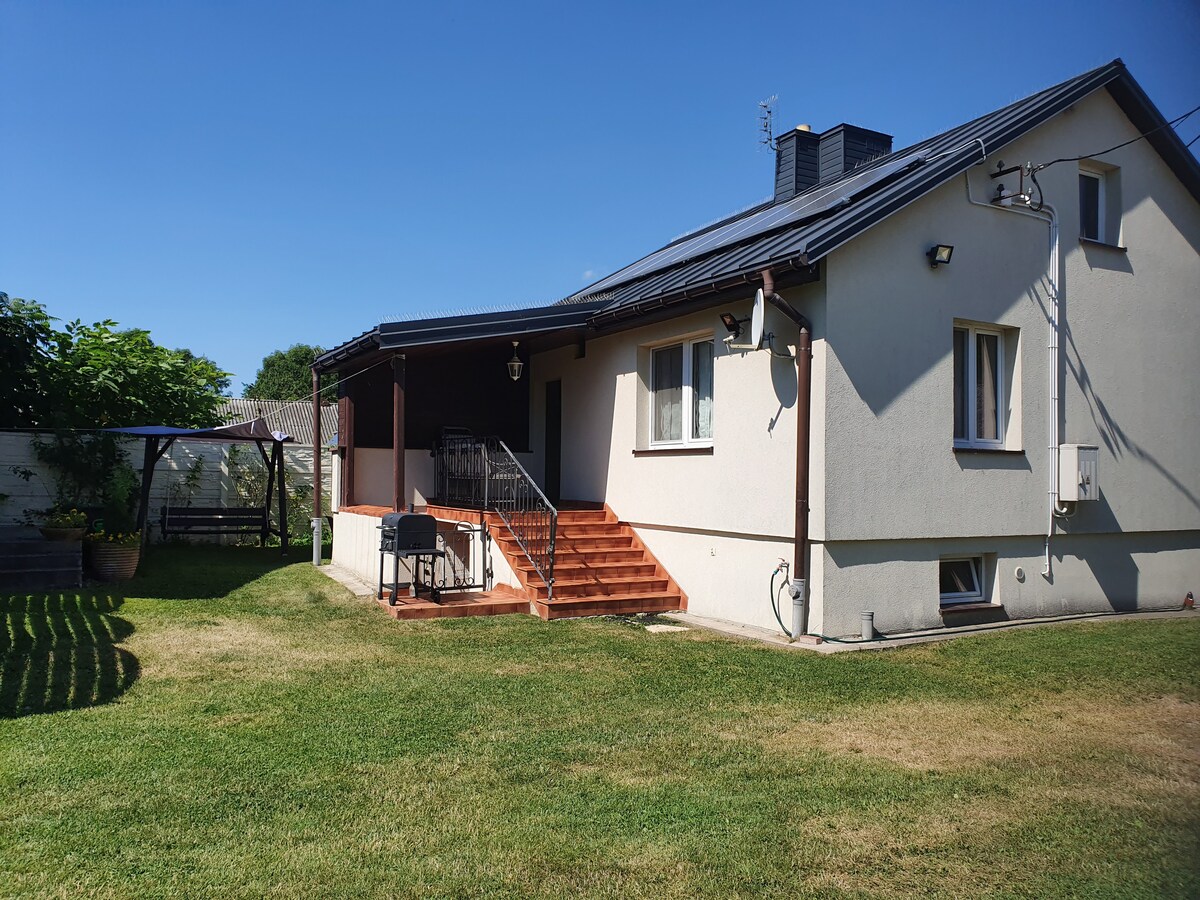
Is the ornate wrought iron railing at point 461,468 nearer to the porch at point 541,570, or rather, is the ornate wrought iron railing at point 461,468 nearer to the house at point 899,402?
the house at point 899,402

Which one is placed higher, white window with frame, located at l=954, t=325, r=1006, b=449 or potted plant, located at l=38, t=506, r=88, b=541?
white window with frame, located at l=954, t=325, r=1006, b=449

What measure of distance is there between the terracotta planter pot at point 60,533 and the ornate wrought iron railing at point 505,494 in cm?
488

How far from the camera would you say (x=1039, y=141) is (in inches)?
404

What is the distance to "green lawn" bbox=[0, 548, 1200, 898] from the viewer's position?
133 inches

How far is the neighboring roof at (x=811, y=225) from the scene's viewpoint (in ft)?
28.4

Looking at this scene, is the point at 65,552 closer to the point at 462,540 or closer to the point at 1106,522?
the point at 462,540

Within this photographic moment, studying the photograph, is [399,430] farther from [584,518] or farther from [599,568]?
[599,568]

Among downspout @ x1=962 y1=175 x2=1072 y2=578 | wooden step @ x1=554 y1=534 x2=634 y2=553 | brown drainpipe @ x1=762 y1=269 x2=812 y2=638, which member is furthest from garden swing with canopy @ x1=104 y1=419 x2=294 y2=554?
downspout @ x1=962 y1=175 x2=1072 y2=578

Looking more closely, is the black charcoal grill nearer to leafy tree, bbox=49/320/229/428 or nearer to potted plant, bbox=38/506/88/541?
potted plant, bbox=38/506/88/541

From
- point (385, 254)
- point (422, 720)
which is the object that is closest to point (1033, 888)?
point (422, 720)

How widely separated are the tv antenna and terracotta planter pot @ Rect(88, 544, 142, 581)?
1289 cm

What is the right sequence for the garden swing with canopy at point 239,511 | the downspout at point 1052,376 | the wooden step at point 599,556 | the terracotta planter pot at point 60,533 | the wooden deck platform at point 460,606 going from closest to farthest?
the wooden deck platform at point 460,606 → the downspout at point 1052,376 → the wooden step at point 599,556 → the terracotta planter pot at point 60,533 → the garden swing with canopy at point 239,511

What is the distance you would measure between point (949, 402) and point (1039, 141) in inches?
142

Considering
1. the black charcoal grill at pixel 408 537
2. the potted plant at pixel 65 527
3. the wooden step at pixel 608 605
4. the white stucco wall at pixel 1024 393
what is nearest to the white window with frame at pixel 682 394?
the wooden step at pixel 608 605
